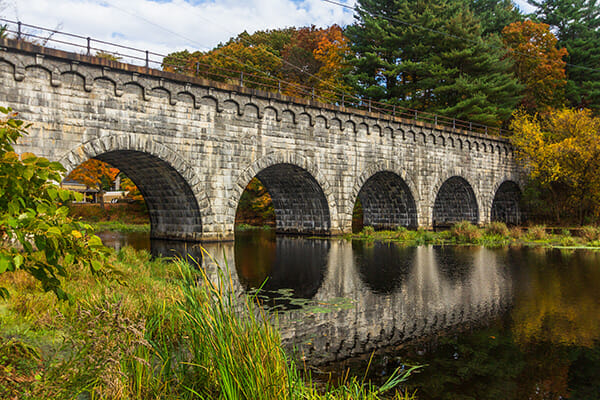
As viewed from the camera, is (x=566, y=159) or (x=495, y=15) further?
(x=495, y=15)

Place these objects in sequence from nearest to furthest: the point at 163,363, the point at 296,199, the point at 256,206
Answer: the point at 163,363 → the point at 296,199 → the point at 256,206

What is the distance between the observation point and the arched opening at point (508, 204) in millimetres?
34906

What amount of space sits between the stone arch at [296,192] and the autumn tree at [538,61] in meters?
28.2

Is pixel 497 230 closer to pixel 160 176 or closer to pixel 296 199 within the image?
pixel 296 199

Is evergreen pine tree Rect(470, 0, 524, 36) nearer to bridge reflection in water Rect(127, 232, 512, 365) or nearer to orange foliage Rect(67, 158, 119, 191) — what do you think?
bridge reflection in water Rect(127, 232, 512, 365)

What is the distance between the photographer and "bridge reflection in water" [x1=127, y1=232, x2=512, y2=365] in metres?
6.31

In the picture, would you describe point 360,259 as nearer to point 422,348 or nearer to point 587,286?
point 587,286

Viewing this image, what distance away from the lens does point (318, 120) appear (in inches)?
860

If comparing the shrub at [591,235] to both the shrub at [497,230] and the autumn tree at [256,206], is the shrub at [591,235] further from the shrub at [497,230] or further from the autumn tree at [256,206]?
the autumn tree at [256,206]

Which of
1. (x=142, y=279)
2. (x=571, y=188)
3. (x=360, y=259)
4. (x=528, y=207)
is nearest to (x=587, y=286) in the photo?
(x=360, y=259)

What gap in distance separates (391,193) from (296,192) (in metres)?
6.93

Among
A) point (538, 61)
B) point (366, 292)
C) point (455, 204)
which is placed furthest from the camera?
point (538, 61)

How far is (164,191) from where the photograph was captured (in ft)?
63.4

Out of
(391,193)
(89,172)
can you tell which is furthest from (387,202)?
(89,172)
